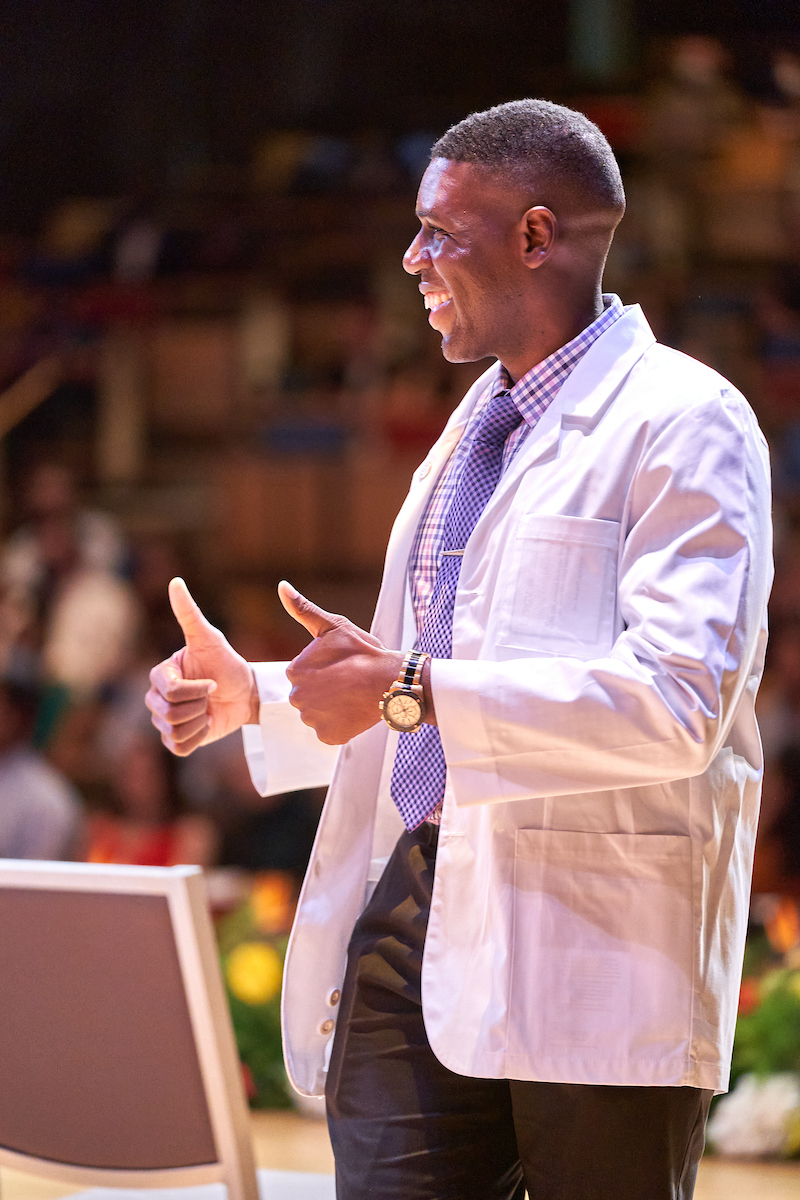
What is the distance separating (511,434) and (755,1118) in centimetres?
198

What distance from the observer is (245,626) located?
557 centimetres

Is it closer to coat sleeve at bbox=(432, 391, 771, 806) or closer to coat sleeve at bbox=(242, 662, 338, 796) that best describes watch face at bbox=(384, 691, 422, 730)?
coat sleeve at bbox=(432, 391, 771, 806)

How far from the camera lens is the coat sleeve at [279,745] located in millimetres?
1639

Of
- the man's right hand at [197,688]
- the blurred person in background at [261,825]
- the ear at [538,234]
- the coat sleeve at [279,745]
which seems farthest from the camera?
the blurred person in background at [261,825]

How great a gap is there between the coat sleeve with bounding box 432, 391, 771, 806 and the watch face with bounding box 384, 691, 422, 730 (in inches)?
0.9

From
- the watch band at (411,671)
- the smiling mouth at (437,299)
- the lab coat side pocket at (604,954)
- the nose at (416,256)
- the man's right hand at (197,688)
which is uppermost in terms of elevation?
the nose at (416,256)

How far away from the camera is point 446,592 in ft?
4.83

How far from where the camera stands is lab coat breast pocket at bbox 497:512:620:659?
1.31m

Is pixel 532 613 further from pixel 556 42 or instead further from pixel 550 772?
pixel 556 42

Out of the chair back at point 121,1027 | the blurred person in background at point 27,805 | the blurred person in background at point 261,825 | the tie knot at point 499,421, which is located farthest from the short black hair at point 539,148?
the blurred person in background at point 261,825

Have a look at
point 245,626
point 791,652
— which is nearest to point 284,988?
point 791,652

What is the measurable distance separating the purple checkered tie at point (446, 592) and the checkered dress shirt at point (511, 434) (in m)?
0.02

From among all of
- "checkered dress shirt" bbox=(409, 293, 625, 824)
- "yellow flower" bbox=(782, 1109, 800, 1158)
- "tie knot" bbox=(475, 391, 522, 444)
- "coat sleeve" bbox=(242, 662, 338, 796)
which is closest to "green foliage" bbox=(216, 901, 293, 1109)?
"yellow flower" bbox=(782, 1109, 800, 1158)

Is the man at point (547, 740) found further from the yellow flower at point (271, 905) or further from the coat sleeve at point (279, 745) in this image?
the yellow flower at point (271, 905)
